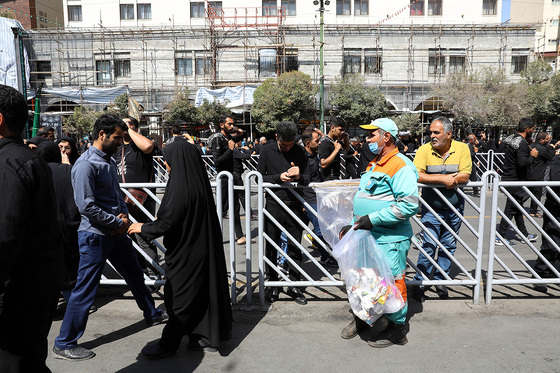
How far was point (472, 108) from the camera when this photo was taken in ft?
81.7

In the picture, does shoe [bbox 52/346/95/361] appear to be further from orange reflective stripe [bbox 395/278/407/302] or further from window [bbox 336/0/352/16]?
window [bbox 336/0/352/16]

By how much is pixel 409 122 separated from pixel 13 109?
2575cm

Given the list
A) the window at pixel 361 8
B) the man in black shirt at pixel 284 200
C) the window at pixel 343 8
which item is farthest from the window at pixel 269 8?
the man in black shirt at pixel 284 200

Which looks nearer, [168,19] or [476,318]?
[476,318]

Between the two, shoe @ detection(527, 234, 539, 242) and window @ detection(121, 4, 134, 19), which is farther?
window @ detection(121, 4, 134, 19)

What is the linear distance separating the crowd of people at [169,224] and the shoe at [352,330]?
13 mm

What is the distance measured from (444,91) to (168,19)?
2214cm

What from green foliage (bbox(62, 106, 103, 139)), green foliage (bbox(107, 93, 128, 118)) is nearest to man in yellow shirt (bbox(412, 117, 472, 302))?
green foliage (bbox(107, 93, 128, 118))

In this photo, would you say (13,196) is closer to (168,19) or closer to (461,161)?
(461,161)

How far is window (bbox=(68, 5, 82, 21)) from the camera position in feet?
111

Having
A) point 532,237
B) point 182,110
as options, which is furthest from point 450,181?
point 182,110

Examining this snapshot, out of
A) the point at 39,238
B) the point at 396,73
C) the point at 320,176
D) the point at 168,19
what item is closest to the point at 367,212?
the point at 39,238

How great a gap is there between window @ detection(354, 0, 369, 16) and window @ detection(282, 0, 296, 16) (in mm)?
4960

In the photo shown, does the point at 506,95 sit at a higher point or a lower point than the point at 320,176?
higher
